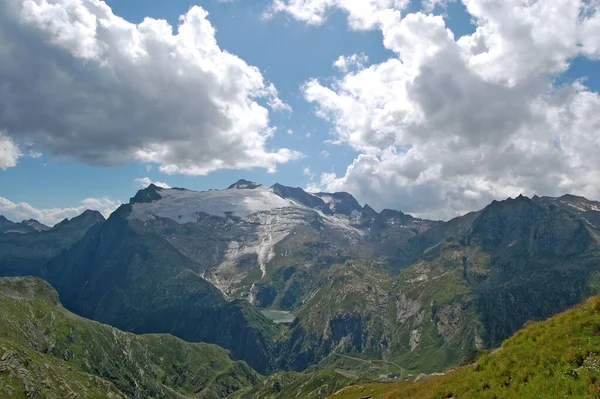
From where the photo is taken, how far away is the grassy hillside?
22672 mm

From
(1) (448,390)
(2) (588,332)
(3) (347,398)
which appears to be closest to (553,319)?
(2) (588,332)

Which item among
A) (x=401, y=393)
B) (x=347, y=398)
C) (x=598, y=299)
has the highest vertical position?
(x=598, y=299)

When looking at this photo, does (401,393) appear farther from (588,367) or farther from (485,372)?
(588,367)

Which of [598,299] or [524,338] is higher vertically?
[598,299]

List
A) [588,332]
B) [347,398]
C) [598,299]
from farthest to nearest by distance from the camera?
[347,398] → [598,299] → [588,332]

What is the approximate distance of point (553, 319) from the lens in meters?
30.5

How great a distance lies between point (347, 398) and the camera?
6938 centimetres

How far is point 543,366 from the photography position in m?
25.1

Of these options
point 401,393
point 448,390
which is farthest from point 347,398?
point 448,390

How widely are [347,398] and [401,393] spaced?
3354 centimetres

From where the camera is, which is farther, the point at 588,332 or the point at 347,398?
the point at 347,398

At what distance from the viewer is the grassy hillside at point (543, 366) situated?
893 inches

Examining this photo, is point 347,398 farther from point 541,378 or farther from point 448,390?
point 541,378

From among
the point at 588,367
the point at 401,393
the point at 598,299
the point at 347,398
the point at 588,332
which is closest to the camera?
the point at 588,367
